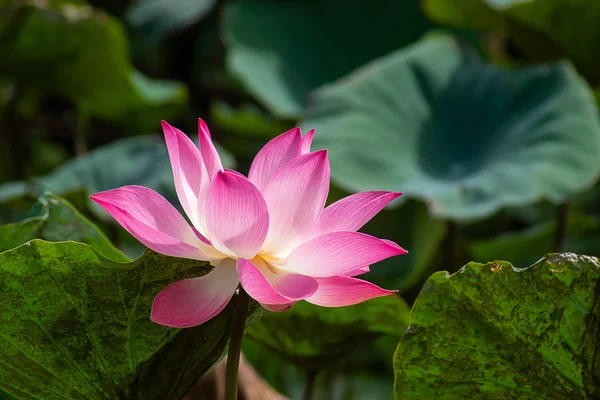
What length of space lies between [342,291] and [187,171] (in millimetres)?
99

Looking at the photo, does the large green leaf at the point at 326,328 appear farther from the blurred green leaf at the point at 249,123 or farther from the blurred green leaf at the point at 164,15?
the blurred green leaf at the point at 164,15

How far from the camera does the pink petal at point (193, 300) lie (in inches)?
14.3

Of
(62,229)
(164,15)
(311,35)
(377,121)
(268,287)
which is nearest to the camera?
(268,287)

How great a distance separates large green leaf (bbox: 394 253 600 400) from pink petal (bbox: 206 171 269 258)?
11cm

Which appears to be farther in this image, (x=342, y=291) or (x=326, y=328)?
(x=326, y=328)

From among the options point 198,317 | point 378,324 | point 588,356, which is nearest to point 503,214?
point 378,324

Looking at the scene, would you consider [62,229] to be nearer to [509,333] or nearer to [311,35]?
[509,333]

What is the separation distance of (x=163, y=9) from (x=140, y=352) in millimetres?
1730

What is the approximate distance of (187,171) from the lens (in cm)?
40

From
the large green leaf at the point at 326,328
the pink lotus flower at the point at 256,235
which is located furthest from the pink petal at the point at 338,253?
the large green leaf at the point at 326,328

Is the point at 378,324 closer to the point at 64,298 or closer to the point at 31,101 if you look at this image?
the point at 64,298

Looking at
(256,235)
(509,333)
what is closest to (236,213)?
(256,235)

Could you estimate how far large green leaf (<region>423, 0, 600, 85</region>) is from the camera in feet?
4.03

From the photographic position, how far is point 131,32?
6.86ft
